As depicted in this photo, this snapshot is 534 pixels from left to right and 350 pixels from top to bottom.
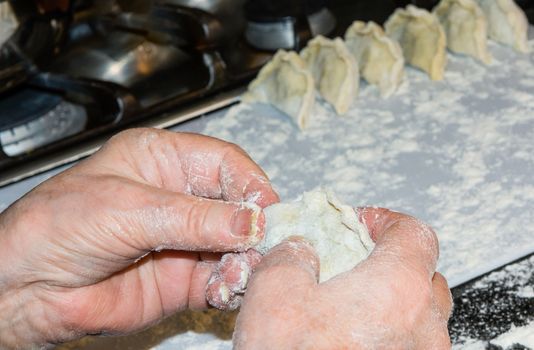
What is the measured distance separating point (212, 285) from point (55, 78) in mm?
1068

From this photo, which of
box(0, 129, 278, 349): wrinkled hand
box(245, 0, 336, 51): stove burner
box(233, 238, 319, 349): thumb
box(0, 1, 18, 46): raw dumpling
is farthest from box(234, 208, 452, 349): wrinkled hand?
box(0, 1, 18, 46): raw dumpling

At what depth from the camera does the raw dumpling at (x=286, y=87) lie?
73.2 inches

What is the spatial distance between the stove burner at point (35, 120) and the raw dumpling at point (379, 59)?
0.71 meters

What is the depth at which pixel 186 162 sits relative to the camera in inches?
47.1

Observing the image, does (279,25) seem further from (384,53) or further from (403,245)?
(403,245)

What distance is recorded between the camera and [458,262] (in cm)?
141

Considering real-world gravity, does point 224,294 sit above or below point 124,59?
above

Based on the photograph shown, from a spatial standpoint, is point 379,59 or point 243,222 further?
point 379,59

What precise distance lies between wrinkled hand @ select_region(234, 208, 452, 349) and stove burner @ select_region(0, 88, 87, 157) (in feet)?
3.77

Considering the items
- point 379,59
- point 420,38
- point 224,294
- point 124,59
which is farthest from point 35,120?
point 224,294

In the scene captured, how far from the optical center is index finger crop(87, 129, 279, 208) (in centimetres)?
115

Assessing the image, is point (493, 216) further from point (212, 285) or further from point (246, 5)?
point (246, 5)

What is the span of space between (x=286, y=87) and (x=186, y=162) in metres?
0.75

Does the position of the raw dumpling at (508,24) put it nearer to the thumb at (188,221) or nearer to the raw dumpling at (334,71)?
the raw dumpling at (334,71)
